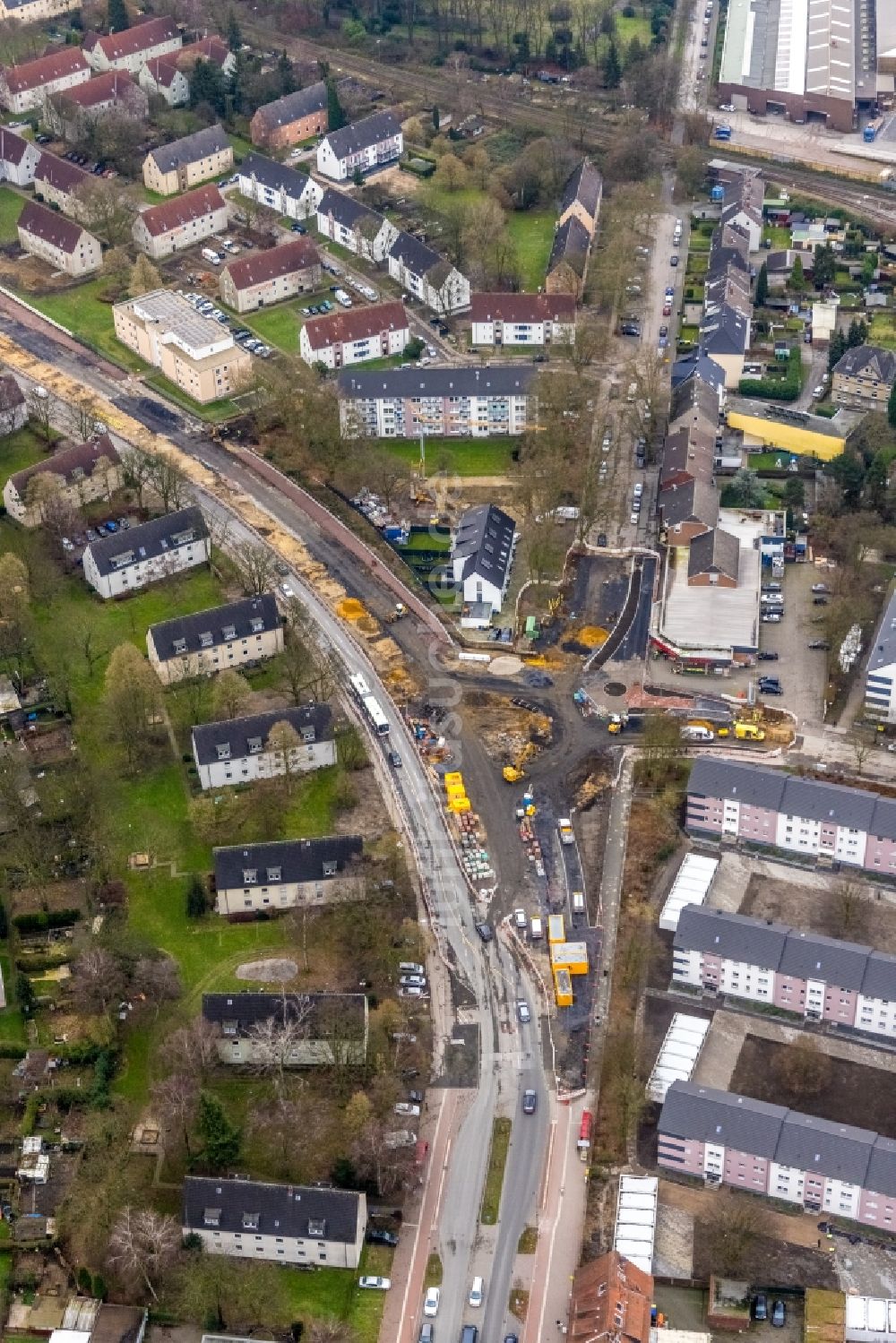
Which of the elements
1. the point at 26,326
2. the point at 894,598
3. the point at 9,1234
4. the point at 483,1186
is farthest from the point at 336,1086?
the point at 26,326

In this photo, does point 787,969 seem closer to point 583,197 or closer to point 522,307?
point 522,307

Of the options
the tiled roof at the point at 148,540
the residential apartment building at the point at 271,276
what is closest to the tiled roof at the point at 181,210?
the residential apartment building at the point at 271,276

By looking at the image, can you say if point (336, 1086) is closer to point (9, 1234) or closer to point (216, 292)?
point (9, 1234)

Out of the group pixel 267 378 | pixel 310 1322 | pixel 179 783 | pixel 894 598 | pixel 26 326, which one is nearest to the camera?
pixel 310 1322

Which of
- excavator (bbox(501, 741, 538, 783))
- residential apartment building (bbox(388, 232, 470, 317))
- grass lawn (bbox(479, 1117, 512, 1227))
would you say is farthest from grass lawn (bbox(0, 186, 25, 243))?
grass lawn (bbox(479, 1117, 512, 1227))

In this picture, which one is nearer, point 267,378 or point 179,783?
point 179,783

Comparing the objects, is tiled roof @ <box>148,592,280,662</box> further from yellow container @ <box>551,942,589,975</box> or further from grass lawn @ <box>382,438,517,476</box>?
yellow container @ <box>551,942,589,975</box>

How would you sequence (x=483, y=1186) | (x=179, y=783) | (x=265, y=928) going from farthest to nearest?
(x=179, y=783)
(x=265, y=928)
(x=483, y=1186)

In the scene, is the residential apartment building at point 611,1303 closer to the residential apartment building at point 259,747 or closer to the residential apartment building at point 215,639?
the residential apartment building at point 259,747
